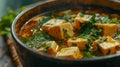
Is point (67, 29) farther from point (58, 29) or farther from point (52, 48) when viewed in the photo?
point (52, 48)

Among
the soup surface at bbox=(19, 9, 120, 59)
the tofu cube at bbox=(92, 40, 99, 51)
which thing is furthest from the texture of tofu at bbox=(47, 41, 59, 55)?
the tofu cube at bbox=(92, 40, 99, 51)

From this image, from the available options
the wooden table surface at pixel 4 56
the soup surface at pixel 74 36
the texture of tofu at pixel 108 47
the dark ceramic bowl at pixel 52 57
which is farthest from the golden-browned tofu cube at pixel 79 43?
the wooden table surface at pixel 4 56

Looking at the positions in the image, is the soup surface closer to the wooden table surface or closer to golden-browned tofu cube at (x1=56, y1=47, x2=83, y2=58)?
golden-browned tofu cube at (x1=56, y1=47, x2=83, y2=58)

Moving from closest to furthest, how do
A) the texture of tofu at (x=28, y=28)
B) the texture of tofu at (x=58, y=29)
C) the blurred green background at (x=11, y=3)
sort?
the texture of tofu at (x=58, y=29) < the texture of tofu at (x=28, y=28) < the blurred green background at (x=11, y=3)

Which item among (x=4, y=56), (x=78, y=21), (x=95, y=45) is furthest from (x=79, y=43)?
(x=4, y=56)

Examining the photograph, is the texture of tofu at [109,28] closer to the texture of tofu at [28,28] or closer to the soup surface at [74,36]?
the soup surface at [74,36]

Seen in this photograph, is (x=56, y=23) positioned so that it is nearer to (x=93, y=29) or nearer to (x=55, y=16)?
(x=93, y=29)
